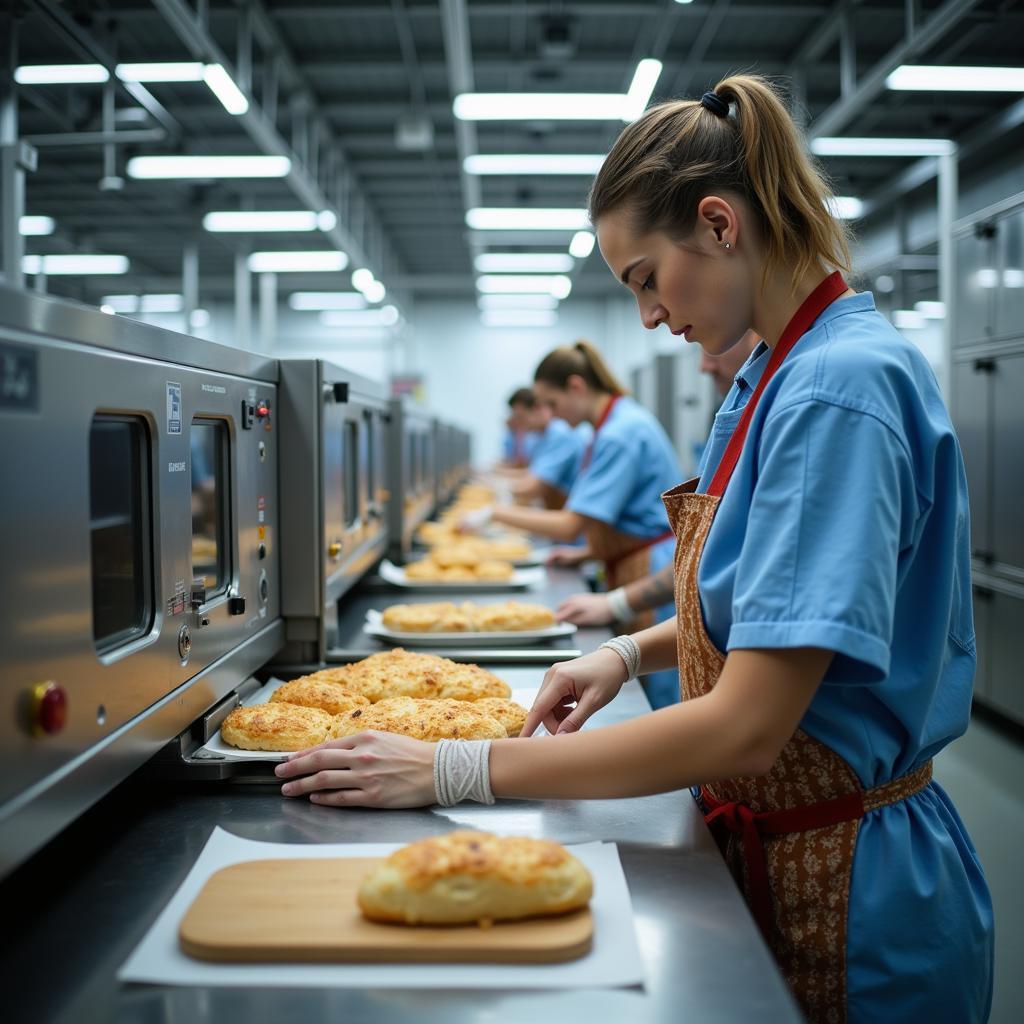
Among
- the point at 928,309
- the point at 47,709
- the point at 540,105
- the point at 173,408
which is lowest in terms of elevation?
the point at 47,709

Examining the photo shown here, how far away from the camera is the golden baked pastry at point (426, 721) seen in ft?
4.19

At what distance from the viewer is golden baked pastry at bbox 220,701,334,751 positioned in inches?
50.4

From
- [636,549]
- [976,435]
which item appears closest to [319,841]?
[636,549]

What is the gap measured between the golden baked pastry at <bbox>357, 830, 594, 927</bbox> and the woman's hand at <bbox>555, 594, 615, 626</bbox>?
1493 millimetres

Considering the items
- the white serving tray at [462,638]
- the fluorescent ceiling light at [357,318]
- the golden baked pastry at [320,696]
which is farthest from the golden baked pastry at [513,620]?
the fluorescent ceiling light at [357,318]

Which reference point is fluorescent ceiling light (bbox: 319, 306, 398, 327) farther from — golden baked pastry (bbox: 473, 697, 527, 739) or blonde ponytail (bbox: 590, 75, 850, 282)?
blonde ponytail (bbox: 590, 75, 850, 282)

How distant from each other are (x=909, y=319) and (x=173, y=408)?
357 inches

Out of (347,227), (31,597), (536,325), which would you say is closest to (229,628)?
(31,597)

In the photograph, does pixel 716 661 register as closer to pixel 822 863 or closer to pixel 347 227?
pixel 822 863

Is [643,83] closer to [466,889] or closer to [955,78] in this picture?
[955,78]

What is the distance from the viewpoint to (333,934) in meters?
0.82

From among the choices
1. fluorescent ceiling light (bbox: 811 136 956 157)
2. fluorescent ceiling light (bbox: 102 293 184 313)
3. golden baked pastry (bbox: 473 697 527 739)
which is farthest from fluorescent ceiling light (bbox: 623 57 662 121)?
fluorescent ceiling light (bbox: 102 293 184 313)

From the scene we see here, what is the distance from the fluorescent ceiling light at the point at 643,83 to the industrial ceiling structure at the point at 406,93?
0.02m

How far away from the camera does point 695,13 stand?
6508 mm
